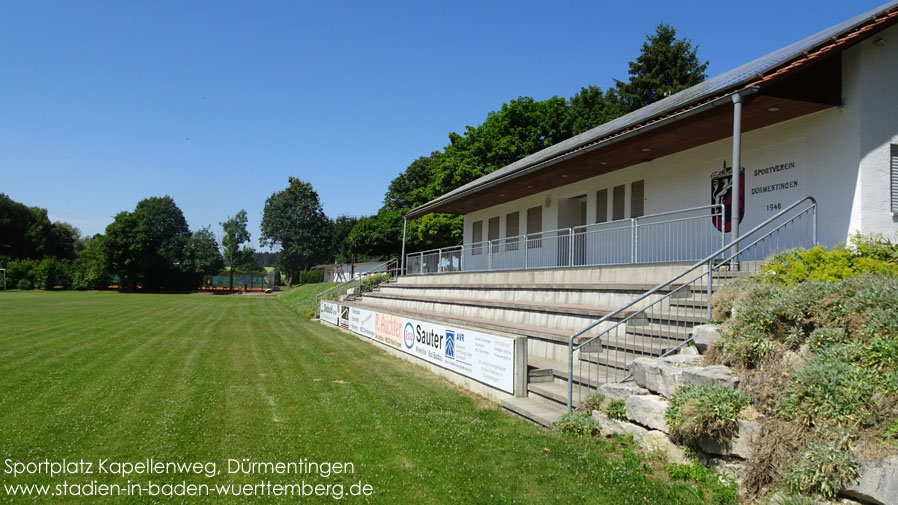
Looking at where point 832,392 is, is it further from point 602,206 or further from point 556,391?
point 602,206

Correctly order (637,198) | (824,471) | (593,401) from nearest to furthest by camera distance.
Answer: (824,471) < (593,401) < (637,198)

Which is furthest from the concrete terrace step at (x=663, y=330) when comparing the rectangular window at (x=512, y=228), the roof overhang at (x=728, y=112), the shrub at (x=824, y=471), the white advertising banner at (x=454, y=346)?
the rectangular window at (x=512, y=228)

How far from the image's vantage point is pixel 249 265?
316 ft

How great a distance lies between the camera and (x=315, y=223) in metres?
88.2

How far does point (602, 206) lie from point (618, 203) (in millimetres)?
763

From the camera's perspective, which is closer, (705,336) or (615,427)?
(615,427)

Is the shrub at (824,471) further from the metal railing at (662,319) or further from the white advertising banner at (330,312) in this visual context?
the white advertising banner at (330,312)

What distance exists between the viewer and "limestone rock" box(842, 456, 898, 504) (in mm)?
3643

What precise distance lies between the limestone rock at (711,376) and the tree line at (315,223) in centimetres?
3003

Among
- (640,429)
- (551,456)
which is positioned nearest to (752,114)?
(640,429)

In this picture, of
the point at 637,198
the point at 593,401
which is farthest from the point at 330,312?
the point at 593,401

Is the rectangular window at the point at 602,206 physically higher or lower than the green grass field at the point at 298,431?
higher

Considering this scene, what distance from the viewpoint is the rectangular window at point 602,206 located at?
53.1 feet

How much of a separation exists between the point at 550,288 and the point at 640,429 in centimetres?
674
